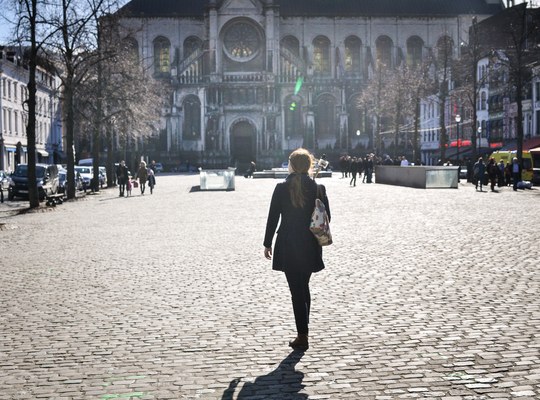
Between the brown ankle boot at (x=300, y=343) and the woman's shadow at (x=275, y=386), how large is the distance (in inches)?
17.8

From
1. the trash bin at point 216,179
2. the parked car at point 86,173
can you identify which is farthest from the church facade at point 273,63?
the trash bin at point 216,179

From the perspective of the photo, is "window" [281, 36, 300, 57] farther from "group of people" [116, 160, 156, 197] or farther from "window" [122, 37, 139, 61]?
"group of people" [116, 160, 156, 197]

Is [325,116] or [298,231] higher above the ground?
[325,116]

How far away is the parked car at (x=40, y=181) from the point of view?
37.2 meters

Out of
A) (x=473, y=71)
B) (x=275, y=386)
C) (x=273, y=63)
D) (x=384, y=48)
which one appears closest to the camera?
(x=275, y=386)

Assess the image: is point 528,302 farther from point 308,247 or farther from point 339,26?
point 339,26

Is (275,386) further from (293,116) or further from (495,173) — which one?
(293,116)

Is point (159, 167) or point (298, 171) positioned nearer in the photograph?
point (298, 171)

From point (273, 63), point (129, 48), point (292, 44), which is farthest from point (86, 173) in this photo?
point (292, 44)

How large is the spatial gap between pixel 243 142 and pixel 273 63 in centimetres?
964

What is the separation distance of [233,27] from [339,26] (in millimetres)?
14068

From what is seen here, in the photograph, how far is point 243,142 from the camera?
91.5 m

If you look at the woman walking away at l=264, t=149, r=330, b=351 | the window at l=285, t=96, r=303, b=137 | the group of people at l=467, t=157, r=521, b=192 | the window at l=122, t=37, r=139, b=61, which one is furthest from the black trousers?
the window at l=285, t=96, r=303, b=137

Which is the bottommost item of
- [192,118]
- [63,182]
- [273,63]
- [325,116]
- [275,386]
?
[275,386]
